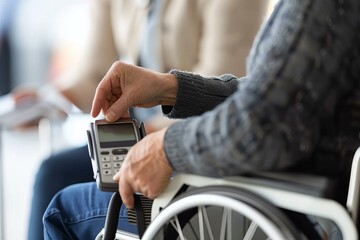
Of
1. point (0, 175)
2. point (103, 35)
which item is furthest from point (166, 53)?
point (0, 175)

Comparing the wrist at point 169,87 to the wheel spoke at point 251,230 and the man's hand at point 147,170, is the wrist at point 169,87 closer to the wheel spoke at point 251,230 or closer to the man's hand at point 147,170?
the man's hand at point 147,170

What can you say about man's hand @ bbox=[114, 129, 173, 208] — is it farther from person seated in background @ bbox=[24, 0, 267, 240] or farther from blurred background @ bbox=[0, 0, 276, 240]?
blurred background @ bbox=[0, 0, 276, 240]

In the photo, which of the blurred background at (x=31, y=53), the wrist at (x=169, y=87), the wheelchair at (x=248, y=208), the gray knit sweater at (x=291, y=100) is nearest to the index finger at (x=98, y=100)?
the wrist at (x=169, y=87)

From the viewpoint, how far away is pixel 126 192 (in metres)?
0.85

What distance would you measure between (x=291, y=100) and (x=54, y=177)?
0.88 metres

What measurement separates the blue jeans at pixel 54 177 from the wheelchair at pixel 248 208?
1.69ft

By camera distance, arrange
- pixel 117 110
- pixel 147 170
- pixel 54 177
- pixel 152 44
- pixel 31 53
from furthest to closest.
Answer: pixel 31 53, pixel 152 44, pixel 54 177, pixel 117 110, pixel 147 170

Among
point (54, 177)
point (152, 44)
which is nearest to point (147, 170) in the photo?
point (54, 177)

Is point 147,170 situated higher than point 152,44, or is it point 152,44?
point 152,44

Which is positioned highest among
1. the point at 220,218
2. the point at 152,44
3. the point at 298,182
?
the point at 152,44

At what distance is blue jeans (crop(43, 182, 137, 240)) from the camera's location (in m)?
1.06

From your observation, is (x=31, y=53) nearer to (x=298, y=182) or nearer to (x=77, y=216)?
(x=77, y=216)

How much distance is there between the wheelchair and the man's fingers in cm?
2

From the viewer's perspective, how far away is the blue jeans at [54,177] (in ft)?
4.44
